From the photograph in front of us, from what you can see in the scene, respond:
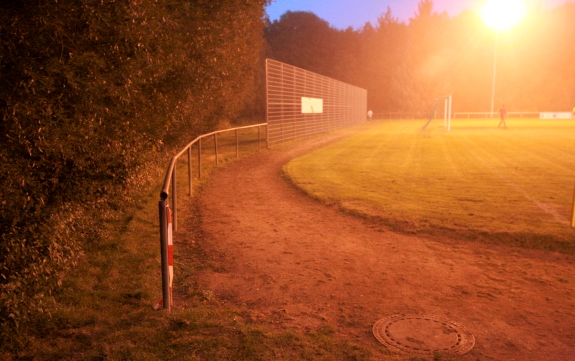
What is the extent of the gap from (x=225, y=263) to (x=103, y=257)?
1.43 metres

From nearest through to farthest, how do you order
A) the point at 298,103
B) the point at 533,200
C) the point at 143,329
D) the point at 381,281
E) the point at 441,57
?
the point at 143,329
the point at 381,281
the point at 533,200
the point at 298,103
the point at 441,57

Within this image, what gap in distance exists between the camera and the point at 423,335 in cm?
409

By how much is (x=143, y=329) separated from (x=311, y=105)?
23.5 metres

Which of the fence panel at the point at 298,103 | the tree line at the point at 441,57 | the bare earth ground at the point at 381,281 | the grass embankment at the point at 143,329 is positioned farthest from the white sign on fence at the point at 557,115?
the grass embankment at the point at 143,329

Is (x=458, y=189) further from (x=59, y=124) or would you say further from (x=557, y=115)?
(x=557, y=115)

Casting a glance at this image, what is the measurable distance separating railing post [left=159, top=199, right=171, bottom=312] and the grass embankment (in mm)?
125

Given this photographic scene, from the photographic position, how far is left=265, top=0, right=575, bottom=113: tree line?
210 feet

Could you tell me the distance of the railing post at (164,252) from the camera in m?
4.27

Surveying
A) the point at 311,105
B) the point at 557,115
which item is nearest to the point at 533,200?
the point at 311,105

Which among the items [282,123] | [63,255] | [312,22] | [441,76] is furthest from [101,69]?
[312,22]

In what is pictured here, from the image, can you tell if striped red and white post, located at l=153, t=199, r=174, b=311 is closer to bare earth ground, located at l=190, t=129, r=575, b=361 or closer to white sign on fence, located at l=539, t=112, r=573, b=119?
bare earth ground, located at l=190, t=129, r=575, b=361

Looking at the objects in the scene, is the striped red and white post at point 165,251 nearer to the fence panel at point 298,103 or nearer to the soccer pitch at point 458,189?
the soccer pitch at point 458,189

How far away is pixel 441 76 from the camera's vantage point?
68375mm

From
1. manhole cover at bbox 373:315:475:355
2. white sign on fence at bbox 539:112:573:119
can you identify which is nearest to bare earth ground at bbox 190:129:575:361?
manhole cover at bbox 373:315:475:355
